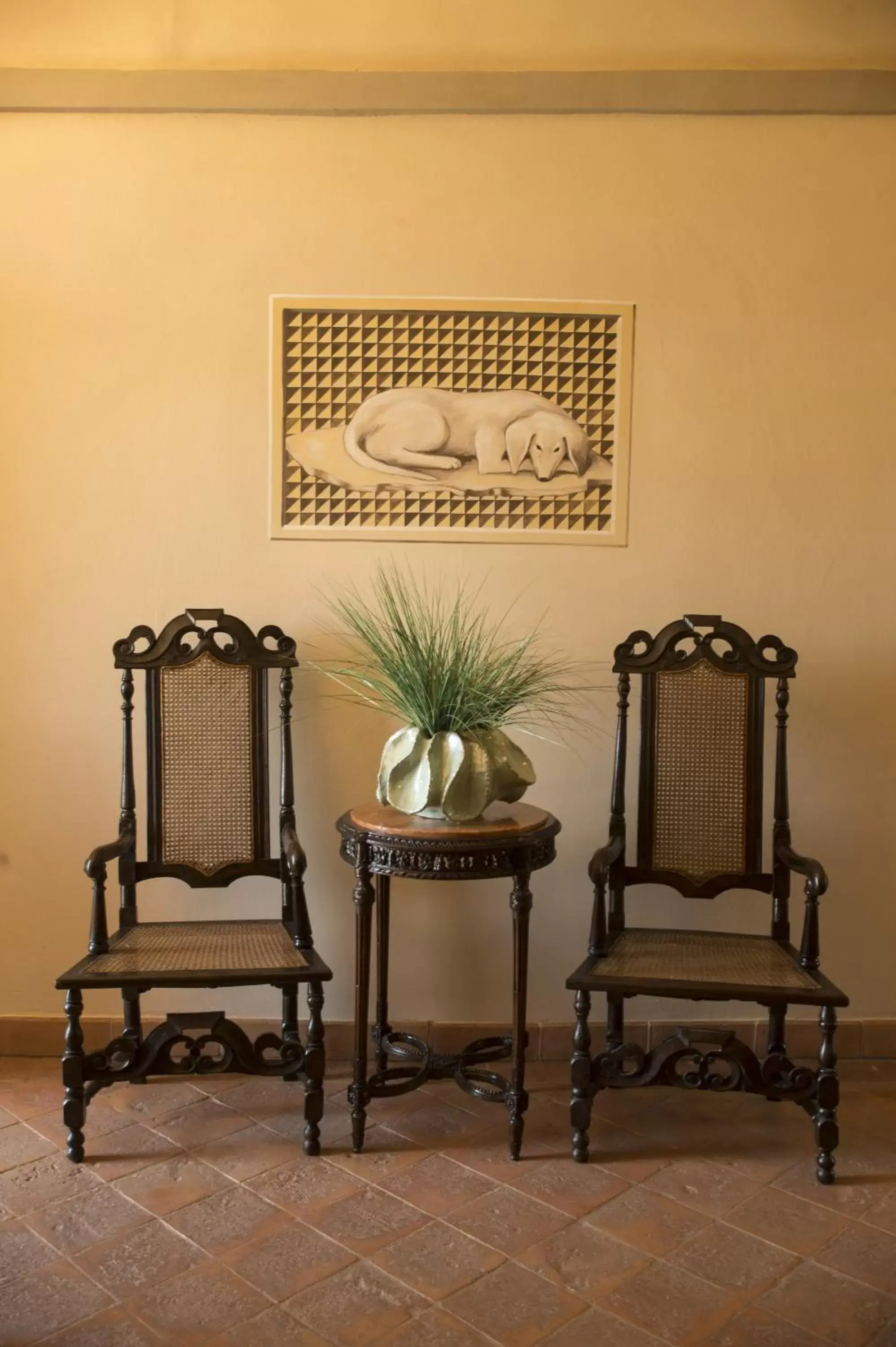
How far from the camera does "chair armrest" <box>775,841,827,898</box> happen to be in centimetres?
269

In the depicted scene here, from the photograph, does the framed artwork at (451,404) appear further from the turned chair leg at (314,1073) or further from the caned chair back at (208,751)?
the turned chair leg at (314,1073)

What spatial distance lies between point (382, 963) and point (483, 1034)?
41 centimetres

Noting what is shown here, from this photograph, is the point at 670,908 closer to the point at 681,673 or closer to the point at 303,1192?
the point at 681,673

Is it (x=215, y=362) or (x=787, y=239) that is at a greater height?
(x=787, y=239)

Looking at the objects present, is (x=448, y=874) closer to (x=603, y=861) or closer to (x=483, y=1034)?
(x=603, y=861)

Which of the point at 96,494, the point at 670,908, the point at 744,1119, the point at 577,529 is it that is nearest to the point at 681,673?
the point at 577,529

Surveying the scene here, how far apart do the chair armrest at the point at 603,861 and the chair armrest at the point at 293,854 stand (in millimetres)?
732

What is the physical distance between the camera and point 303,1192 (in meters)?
2.51

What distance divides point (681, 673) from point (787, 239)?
4.14 feet

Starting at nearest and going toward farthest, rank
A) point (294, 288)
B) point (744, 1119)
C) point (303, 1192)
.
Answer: point (303, 1192) → point (744, 1119) → point (294, 288)

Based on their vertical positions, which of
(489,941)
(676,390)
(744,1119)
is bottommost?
(744,1119)

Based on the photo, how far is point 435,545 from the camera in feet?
→ 10.4

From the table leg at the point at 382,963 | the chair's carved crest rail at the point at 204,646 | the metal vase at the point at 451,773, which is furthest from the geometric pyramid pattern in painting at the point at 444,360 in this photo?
the table leg at the point at 382,963

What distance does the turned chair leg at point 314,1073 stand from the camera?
8.75 ft
